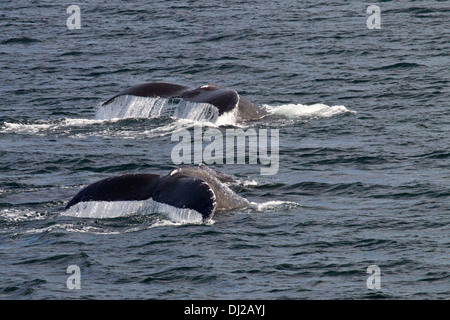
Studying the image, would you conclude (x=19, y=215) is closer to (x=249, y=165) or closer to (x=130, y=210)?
(x=130, y=210)

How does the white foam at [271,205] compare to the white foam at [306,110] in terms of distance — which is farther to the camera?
the white foam at [306,110]

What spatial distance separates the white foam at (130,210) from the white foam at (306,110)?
989cm

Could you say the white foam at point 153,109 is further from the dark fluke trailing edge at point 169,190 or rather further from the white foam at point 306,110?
the dark fluke trailing edge at point 169,190

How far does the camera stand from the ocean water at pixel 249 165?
43.0 ft

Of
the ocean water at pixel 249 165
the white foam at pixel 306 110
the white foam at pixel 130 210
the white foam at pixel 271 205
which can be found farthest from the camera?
the white foam at pixel 306 110

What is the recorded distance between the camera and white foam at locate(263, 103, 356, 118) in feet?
79.2

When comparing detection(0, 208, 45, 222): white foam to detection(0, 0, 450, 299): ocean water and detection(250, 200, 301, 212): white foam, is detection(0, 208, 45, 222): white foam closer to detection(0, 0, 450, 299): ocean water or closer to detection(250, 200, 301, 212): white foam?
detection(0, 0, 450, 299): ocean water

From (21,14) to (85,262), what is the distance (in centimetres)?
3084

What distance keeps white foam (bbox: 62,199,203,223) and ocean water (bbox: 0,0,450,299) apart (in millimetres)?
74

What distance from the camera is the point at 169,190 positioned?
14.1 metres

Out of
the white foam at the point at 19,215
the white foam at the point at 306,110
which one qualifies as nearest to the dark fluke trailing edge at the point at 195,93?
the white foam at the point at 306,110

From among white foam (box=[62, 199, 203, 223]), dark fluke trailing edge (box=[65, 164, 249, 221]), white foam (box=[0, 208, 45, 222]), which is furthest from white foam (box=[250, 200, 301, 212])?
white foam (box=[0, 208, 45, 222])

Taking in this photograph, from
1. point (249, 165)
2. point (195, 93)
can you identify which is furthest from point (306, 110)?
point (249, 165)

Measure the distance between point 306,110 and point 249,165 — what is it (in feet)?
18.8
